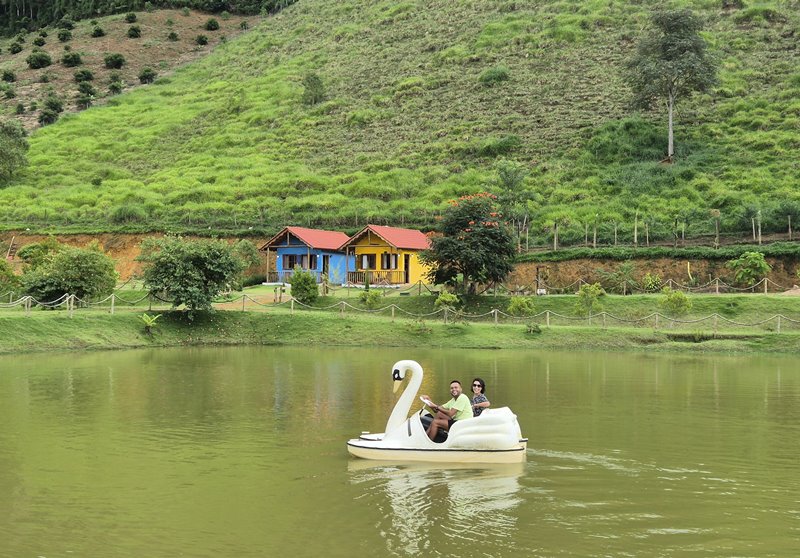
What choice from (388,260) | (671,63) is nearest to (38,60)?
(388,260)

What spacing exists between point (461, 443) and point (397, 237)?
120ft

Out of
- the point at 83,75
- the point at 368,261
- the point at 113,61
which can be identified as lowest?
the point at 368,261

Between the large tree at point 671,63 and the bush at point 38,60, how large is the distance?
283ft

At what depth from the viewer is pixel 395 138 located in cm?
7831

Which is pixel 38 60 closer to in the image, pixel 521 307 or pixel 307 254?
pixel 307 254

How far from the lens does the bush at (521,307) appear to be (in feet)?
119

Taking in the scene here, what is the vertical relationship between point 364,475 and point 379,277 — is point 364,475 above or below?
below

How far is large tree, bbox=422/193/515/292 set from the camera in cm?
3891

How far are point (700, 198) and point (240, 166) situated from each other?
134 ft

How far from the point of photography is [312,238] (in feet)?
162

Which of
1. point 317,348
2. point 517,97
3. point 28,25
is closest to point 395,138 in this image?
point 517,97

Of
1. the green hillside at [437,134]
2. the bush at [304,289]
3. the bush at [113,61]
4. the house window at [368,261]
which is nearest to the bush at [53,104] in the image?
the green hillside at [437,134]

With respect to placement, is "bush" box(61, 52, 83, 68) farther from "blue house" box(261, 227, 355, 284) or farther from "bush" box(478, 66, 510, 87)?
"blue house" box(261, 227, 355, 284)

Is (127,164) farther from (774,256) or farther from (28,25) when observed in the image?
(28,25)
